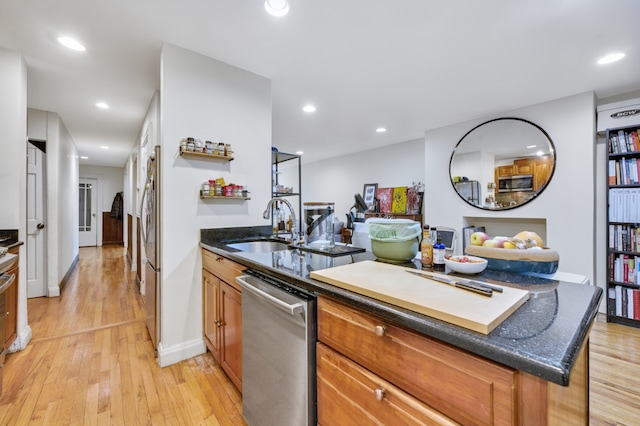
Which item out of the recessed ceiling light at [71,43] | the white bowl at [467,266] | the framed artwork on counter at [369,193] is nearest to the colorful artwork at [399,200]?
the framed artwork on counter at [369,193]

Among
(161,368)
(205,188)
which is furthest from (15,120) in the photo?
(161,368)

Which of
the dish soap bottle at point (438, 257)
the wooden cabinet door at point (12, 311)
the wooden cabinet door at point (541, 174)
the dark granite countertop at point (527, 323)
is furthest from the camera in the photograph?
the wooden cabinet door at point (541, 174)

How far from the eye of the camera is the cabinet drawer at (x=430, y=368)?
23.0 inches

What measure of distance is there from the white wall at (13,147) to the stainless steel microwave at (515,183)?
5.07 m

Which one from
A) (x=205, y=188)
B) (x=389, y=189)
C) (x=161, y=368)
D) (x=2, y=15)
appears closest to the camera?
(x=2, y=15)

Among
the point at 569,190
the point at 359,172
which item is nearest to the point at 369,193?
the point at 359,172

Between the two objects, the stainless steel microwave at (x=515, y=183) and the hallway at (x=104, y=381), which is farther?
the stainless steel microwave at (x=515, y=183)

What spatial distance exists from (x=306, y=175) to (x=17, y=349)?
22.1ft

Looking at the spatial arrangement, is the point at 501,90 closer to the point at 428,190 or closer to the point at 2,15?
the point at 428,190

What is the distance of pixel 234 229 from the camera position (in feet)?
7.90

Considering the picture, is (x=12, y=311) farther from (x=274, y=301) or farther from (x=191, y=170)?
(x=274, y=301)

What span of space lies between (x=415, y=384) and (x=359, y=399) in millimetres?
234

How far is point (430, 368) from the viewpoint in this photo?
70cm

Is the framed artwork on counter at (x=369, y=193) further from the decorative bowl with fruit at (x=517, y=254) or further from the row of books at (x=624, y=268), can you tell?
the decorative bowl with fruit at (x=517, y=254)
